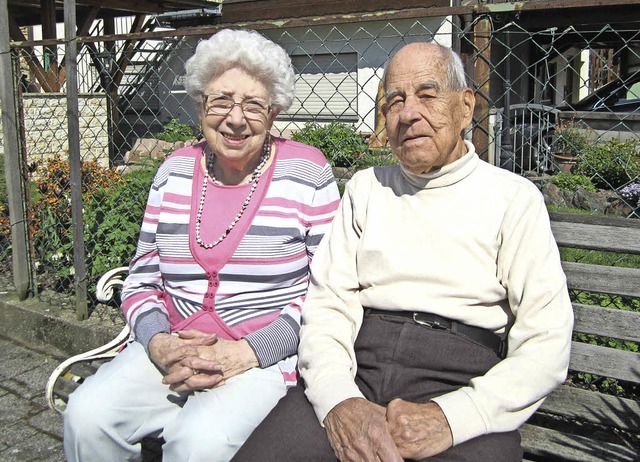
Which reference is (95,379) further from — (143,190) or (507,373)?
(143,190)

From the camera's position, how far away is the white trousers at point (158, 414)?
2.00 metres

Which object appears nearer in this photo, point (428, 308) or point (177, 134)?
point (428, 308)

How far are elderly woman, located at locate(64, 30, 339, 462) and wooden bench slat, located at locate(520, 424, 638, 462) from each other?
0.83 metres

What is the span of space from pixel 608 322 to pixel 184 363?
1420mm

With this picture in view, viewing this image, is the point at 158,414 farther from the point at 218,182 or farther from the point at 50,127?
the point at 50,127

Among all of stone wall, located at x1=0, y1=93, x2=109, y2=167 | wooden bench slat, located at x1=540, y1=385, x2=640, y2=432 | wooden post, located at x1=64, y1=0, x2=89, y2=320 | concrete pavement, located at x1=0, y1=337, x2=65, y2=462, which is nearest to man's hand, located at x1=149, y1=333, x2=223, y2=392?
concrete pavement, located at x1=0, y1=337, x2=65, y2=462

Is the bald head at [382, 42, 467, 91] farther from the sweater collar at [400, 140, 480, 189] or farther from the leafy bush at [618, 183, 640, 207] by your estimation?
the leafy bush at [618, 183, 640, 207]

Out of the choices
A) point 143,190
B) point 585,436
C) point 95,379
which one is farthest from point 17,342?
point 585,436

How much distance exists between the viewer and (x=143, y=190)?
401 cm

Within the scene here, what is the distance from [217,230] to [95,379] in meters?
0.64

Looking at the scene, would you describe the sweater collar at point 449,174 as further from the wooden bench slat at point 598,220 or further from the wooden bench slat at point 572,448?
the wooden bench slat at point 572,448

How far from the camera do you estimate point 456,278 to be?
204 cm

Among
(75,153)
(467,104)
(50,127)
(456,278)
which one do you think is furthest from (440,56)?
(50,127)

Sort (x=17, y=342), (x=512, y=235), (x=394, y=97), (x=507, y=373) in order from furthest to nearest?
(x=17, y=342) → (x=394, y=97) → (x=512, y=235) → (x=507, y=373)
